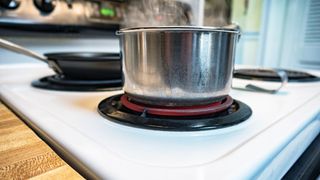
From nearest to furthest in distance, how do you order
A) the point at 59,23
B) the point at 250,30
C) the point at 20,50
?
the point at 20,50, the point at 59,23, the point at 250,30

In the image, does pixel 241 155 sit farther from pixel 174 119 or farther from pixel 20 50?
pixel 20 50

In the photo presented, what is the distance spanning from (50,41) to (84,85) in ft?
1.19

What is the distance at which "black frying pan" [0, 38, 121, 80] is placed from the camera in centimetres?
50

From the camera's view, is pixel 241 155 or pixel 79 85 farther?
pixel 79 85

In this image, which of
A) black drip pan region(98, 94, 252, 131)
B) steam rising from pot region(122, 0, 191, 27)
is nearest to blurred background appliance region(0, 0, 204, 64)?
steam rising from pot region(122, 0, 191, 27)

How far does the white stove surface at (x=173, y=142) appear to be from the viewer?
0.63 ft

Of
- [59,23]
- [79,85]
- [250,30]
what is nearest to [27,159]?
[79,85]

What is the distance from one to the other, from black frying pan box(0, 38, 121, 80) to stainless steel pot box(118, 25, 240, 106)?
0.22 m

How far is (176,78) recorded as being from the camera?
0.29 meters

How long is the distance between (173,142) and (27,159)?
0.45 ft

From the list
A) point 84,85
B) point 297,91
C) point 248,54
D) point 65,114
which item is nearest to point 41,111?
point 65,114

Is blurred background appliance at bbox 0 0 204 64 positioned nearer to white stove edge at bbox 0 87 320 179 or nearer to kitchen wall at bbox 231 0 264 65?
white stove edge at bbox 0 87 320 179

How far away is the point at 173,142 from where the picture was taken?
9.7 inches

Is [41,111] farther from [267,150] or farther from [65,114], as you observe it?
[267,150]
